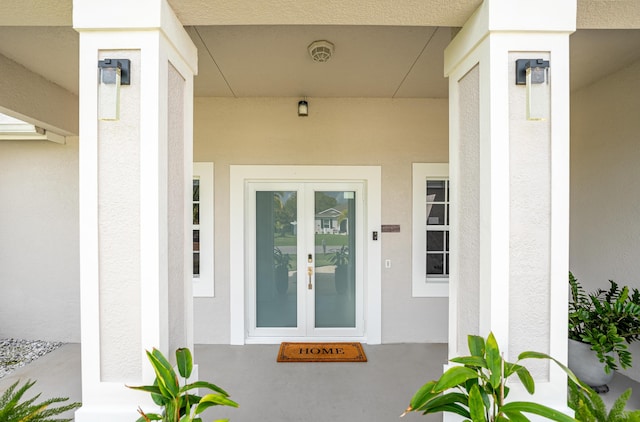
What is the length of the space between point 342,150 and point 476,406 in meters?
3.03

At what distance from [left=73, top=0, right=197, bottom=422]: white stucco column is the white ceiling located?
101 centimetres

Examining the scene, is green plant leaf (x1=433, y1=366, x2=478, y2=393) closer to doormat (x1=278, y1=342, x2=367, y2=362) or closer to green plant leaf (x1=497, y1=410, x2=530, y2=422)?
green plant leaf (x1=497, y1=410, x2=530, y2=422)

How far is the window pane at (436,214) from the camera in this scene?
391 centimetres

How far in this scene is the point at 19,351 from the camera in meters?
3.64

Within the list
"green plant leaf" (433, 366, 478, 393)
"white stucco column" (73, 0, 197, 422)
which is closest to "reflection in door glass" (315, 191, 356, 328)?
"white stucco column" (73, 0, 197, 422)

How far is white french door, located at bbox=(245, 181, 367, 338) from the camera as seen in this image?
390 centimetres

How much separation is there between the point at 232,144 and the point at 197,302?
1983 mm

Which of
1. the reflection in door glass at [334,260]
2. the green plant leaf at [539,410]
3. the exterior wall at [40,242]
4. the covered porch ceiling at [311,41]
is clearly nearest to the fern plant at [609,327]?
the green plant leaf at [539,410]

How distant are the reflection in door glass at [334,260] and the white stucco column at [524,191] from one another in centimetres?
247

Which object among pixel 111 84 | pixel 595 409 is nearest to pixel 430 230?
pixel 595 409

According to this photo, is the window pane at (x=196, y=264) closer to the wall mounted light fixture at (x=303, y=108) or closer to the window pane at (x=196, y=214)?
the window pane at (x=196, y=214)

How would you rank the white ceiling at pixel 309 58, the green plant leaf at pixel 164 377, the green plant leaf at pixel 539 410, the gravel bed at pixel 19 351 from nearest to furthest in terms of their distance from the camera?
the green plant leaf at pixel 539 410 → the green plant leaf at pixel 164 377 → the white ceiling at pixel 309 58 → the gravel bed at pixel 19 351

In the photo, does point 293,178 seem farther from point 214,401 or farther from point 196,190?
point 214,401

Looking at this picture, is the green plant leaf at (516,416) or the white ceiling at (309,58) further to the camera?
the white ceiling at (309,58)
